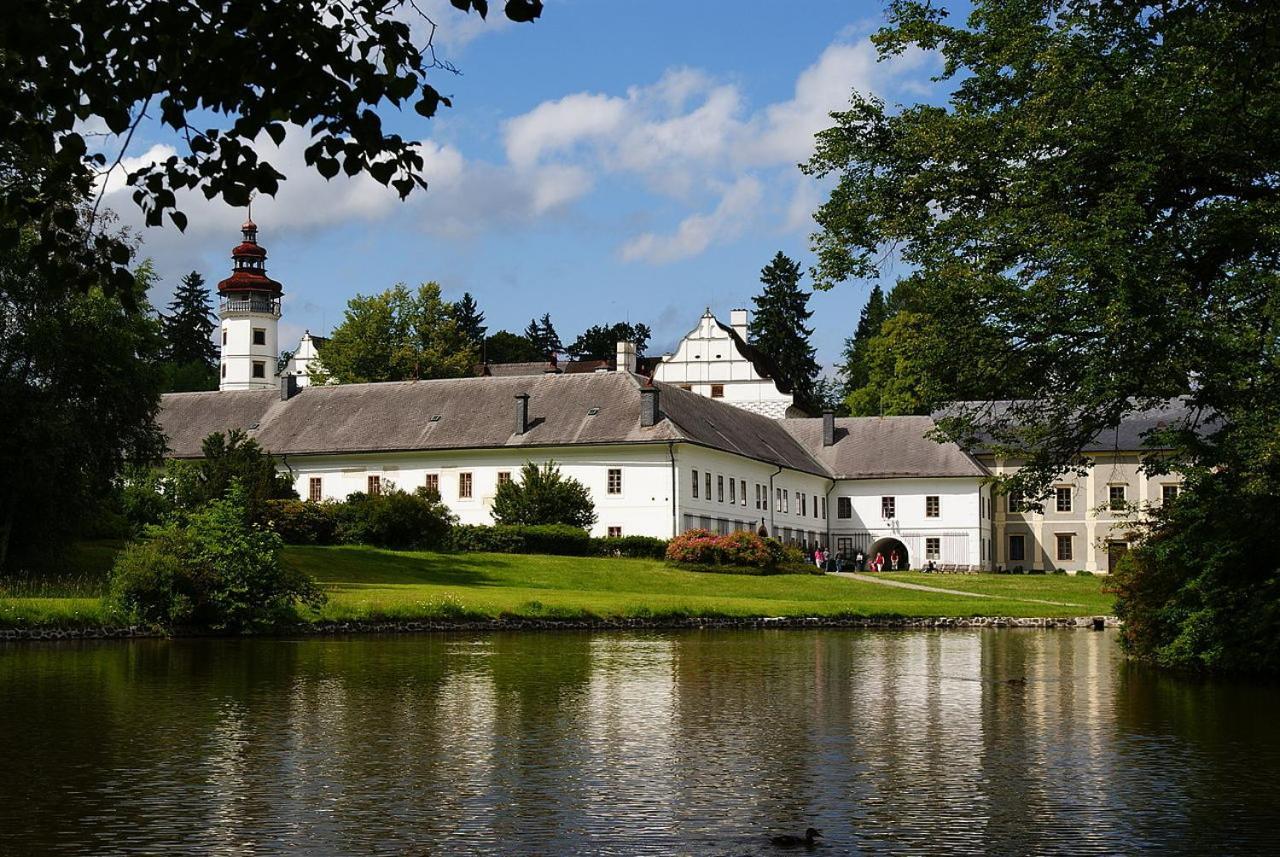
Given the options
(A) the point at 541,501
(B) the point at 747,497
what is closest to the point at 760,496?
(B) the point at 747,497

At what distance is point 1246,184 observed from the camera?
20781mm

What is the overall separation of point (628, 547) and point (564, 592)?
50.1 feet

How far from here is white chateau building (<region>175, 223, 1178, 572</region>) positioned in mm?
59969

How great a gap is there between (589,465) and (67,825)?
50.5 metres

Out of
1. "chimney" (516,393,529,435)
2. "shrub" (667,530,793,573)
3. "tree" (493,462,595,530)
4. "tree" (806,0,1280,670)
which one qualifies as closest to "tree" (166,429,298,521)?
"tree" (493,462,595,530)

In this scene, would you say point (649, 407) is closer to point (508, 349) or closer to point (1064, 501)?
point (1064, 501)

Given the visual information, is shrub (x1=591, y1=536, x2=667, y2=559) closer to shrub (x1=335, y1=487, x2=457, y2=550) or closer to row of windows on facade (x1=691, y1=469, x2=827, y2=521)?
row of windows on facade (x1=691, y1=469, x2=827, y2=521)

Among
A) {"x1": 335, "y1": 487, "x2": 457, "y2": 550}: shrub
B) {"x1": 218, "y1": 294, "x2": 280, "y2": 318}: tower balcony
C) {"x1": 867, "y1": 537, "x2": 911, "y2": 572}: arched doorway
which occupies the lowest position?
{"x1": 867, "y1": 537, "x2": 911, "y2": 572}: arched doorway

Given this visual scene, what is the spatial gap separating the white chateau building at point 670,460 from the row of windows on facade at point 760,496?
96mm

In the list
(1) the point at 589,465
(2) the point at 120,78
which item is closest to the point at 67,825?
(2) the point at 120,78

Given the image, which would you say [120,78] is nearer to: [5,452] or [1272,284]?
[1272,284]

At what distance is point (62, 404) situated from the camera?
36.2 metres

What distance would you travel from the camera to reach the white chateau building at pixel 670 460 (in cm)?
5997

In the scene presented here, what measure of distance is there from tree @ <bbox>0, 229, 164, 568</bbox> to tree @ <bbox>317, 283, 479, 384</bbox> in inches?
1924
